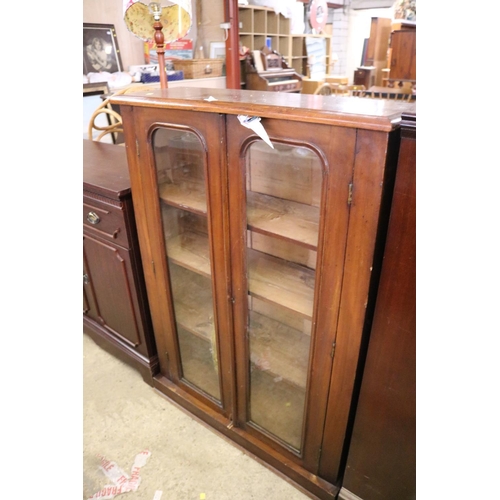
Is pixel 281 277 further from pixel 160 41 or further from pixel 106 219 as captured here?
pixel 160 41

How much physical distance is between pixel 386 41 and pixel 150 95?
24.8 ft

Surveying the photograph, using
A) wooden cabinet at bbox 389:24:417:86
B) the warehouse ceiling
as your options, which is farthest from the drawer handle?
the warehouse ceiling

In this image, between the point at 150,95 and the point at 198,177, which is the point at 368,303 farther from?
the point at 150,95

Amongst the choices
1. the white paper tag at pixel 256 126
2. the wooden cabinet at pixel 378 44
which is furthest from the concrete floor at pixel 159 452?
the wooden cabinet at pixel 378 44

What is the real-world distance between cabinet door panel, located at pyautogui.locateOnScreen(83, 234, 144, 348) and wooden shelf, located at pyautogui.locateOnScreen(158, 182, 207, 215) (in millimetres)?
386

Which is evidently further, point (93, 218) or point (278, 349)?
point (93, 218)

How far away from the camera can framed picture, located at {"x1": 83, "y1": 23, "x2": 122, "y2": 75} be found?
283 cm

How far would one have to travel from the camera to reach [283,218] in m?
1.09

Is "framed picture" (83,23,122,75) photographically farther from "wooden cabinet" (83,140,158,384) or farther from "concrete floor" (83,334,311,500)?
"concrete floor" (83,334,311,500)

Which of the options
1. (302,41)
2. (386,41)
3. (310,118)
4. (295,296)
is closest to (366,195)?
(310,118)

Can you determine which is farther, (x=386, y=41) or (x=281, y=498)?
(x=386, y=41)

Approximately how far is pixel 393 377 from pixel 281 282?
1.36 ft

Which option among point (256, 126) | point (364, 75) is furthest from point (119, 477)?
point (364, 75)
